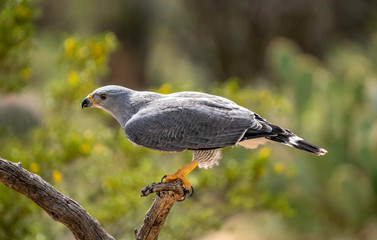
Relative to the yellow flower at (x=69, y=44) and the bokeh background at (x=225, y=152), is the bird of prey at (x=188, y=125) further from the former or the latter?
the yellow flower at (x=69, y=44)

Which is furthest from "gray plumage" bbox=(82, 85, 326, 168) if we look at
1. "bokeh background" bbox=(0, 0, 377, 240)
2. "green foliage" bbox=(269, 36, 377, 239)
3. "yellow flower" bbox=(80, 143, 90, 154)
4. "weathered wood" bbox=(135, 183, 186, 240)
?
"green foliage" bbox=(269, 36, 377, 239)

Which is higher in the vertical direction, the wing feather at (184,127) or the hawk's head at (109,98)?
the hawk's head at (109,98)

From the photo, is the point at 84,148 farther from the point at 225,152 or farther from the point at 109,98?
the point at 225,152

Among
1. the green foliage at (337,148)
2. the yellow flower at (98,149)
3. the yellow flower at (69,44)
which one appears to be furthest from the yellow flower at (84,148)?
the green foliage at (337,148)

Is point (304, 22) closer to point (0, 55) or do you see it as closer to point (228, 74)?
point (228, 74)

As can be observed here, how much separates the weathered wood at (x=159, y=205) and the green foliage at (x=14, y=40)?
8.72 feet

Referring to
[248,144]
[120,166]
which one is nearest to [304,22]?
[120,166]

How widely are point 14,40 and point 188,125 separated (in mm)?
2975

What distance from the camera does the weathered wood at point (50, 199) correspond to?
3.45 meters

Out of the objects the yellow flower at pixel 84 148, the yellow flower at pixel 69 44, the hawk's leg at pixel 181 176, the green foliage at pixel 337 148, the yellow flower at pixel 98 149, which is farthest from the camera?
the green foliage at pixel 337 148

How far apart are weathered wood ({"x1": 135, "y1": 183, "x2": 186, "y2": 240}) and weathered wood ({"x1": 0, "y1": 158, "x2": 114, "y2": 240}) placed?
296 millimetres

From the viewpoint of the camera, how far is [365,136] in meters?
8.37

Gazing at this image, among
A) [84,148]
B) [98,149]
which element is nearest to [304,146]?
[84,148]

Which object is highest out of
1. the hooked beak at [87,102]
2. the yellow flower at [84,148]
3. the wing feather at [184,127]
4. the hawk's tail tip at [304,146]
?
the yellow flower at [84,148]
